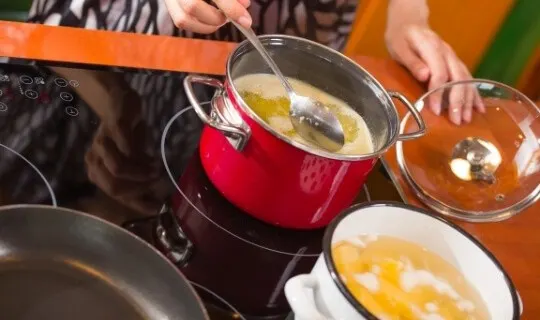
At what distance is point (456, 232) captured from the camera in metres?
0.58

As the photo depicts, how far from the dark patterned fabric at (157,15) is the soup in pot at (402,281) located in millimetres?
552

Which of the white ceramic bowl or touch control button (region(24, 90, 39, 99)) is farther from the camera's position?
touch control button (region(24, 90, 39, 99))

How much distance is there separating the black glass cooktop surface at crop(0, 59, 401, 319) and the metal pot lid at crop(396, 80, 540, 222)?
0.07 meters

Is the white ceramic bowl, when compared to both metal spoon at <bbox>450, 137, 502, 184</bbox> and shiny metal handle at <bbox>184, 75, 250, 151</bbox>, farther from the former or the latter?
metal spoon at <bbox>450, 137, 502, 184</bbox>

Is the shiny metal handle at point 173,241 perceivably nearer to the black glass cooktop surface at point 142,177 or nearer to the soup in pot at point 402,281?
the black glass cooktop surface at point 142,177

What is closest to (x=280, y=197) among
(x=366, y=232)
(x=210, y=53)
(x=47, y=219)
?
(x=366, y=232)

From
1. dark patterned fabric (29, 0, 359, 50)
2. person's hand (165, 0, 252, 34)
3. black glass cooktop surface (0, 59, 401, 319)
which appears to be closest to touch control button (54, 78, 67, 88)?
black glass cooktop surface (0, 59, 401, 319)

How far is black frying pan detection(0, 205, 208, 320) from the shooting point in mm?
523

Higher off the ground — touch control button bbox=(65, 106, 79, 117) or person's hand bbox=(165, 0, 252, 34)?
person's hand bbox=(165, 0, 252, 34)

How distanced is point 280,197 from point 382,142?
0.44ft

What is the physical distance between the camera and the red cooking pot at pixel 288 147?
23.5 inches

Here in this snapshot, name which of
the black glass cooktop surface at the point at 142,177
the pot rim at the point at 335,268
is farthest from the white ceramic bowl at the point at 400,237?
the black glass cooktop surface at the point at 142,177

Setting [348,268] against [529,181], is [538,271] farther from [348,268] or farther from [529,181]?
[348,268]

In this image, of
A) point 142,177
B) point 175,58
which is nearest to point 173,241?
point 142,177
